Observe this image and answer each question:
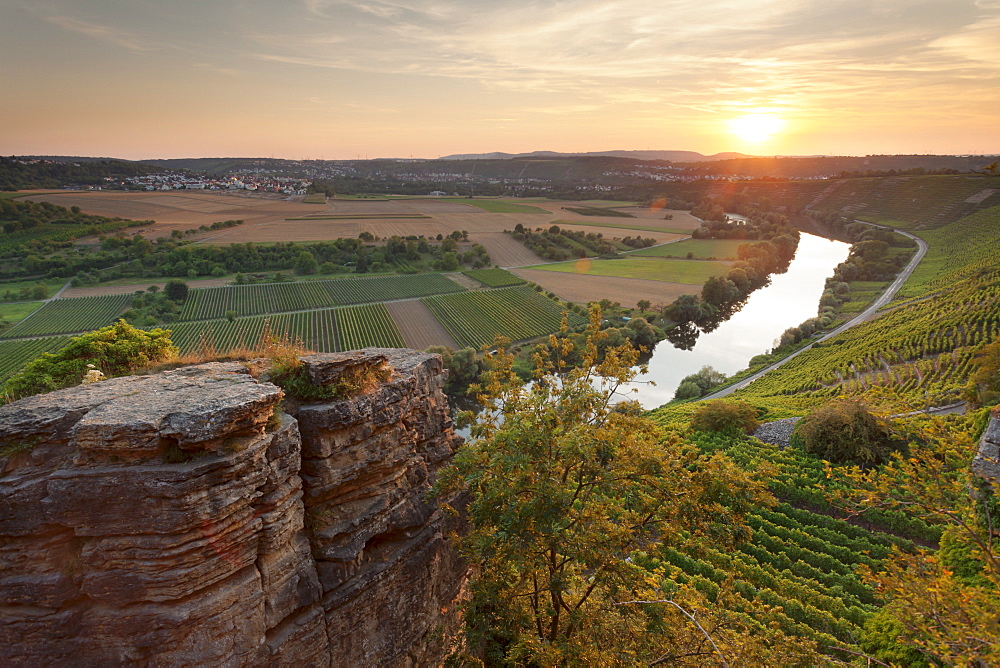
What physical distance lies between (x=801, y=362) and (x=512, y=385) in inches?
2009

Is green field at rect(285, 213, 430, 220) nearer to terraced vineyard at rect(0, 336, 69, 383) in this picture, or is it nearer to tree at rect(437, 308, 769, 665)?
terraced vineyard at rect(0, 336, 69, 383)

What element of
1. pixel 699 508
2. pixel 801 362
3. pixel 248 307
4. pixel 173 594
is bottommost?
pixel 801 362

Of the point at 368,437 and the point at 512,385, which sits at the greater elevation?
the point at 512,385

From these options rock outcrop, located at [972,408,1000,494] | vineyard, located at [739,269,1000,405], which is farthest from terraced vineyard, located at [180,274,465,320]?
rock outcrop, located at [972,408,1000,494]

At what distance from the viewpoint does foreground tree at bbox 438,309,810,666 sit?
26.0ft

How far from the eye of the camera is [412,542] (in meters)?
11.3

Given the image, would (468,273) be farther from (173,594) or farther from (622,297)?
(173,594)

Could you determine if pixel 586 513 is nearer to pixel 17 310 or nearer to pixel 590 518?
pixel 590 518

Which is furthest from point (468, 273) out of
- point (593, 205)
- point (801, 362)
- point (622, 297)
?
point (593, 205)

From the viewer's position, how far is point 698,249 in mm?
111625

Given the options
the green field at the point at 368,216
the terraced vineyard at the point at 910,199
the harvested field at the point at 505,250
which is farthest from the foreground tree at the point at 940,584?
the terraced vineyard at the point at 910,199

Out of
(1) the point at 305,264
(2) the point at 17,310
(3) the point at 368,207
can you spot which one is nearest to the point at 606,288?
(1) the point at 305,264

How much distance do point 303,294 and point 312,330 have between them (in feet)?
48.7

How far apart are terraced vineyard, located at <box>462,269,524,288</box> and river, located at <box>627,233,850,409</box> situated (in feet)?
93.7
